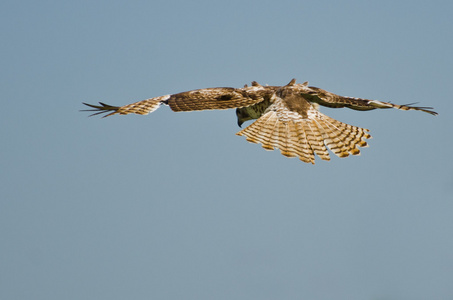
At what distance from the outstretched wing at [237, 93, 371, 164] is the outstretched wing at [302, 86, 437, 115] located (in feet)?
0.84

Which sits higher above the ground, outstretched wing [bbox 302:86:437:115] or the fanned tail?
outstretched wing [bbox 302:86:437:115]

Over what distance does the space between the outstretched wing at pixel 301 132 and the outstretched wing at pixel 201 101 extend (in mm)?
478

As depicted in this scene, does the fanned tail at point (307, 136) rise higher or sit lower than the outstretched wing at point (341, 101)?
lower

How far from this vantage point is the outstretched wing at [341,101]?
733 inches

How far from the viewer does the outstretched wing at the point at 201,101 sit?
60.0 feet

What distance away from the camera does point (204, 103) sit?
1839cm

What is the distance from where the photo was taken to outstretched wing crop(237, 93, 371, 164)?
17.7m

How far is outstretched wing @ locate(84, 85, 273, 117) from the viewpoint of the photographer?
18281 mm

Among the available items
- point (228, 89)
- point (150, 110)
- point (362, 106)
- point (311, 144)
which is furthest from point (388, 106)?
point (150, 110)

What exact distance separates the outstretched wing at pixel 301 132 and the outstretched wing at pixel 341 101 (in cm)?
25

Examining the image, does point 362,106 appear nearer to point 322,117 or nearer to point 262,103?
point 322,117

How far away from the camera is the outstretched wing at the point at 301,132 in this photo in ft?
58.0

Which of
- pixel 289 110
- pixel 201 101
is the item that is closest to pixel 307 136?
pixel 289 110

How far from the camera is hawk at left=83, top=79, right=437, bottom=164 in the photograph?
17781 mm
